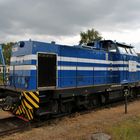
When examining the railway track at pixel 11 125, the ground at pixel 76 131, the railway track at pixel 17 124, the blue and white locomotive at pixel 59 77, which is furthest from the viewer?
the blue and white locomotive at pixel 59 77

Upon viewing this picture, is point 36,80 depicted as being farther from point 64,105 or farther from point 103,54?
point 103,54

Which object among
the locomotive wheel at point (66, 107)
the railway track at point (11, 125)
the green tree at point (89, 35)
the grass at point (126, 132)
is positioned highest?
the green tree at point (89, 35)

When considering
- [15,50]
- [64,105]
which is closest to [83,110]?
[64,105]

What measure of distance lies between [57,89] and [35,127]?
5.96 feet

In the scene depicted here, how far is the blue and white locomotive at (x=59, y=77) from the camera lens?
9.33 meters

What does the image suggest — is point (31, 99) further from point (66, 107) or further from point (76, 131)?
point (66, 107)

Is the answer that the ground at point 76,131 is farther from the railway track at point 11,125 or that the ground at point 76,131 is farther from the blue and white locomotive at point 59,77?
the blue and white locomotive at point 59,77

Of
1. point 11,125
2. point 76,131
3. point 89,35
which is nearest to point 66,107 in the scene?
point 11,125

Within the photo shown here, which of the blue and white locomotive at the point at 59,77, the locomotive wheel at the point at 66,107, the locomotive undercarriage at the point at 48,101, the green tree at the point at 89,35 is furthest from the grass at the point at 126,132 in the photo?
the green tree at the point at 89,35

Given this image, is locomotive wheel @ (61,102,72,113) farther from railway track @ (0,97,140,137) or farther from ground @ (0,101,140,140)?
ground @ (0,101,140,140)

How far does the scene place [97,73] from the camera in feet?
42.1

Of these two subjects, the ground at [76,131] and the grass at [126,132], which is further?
the ground at [76,131]

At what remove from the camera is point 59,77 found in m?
10.4

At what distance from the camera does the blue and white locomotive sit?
9.33 metres
